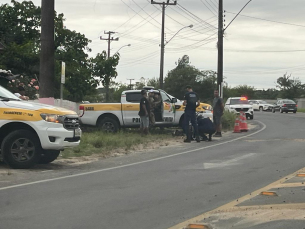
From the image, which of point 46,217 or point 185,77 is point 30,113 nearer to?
point 46,217

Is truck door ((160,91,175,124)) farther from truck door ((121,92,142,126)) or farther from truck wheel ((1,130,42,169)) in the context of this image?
truck wheel ((1,130,42,169))

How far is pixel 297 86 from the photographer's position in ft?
349

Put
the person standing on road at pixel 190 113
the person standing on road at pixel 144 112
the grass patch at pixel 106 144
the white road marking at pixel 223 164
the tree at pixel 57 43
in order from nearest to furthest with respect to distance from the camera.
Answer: the white road marking at pixel 223 164 < the grass patch at pixel 106 144 < the person standing on road at pixel 190 113 < the person standing on road at pixel 144 112 < the tree at pixel 57 43

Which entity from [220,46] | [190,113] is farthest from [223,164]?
[220,46]

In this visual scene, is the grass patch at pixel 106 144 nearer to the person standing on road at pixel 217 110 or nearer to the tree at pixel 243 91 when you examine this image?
the person standing on road at pixel 217 110

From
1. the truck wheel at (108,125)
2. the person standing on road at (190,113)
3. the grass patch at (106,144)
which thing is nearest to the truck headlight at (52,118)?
the grass patch at (106,144)

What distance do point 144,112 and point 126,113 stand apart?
5.09ft

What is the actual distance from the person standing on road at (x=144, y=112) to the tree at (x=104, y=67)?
22.3ft

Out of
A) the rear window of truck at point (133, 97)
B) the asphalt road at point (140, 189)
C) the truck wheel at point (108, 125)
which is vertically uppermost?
the rear window of truck at point (133, 97)

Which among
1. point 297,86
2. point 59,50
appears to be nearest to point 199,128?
point 59,50

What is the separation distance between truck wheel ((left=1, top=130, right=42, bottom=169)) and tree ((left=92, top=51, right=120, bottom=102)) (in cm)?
1544

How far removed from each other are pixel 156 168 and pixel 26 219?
5.33m

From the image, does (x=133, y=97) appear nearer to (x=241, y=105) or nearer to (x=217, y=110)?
(x=217, y=110)

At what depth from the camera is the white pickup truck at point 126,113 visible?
2159cm
